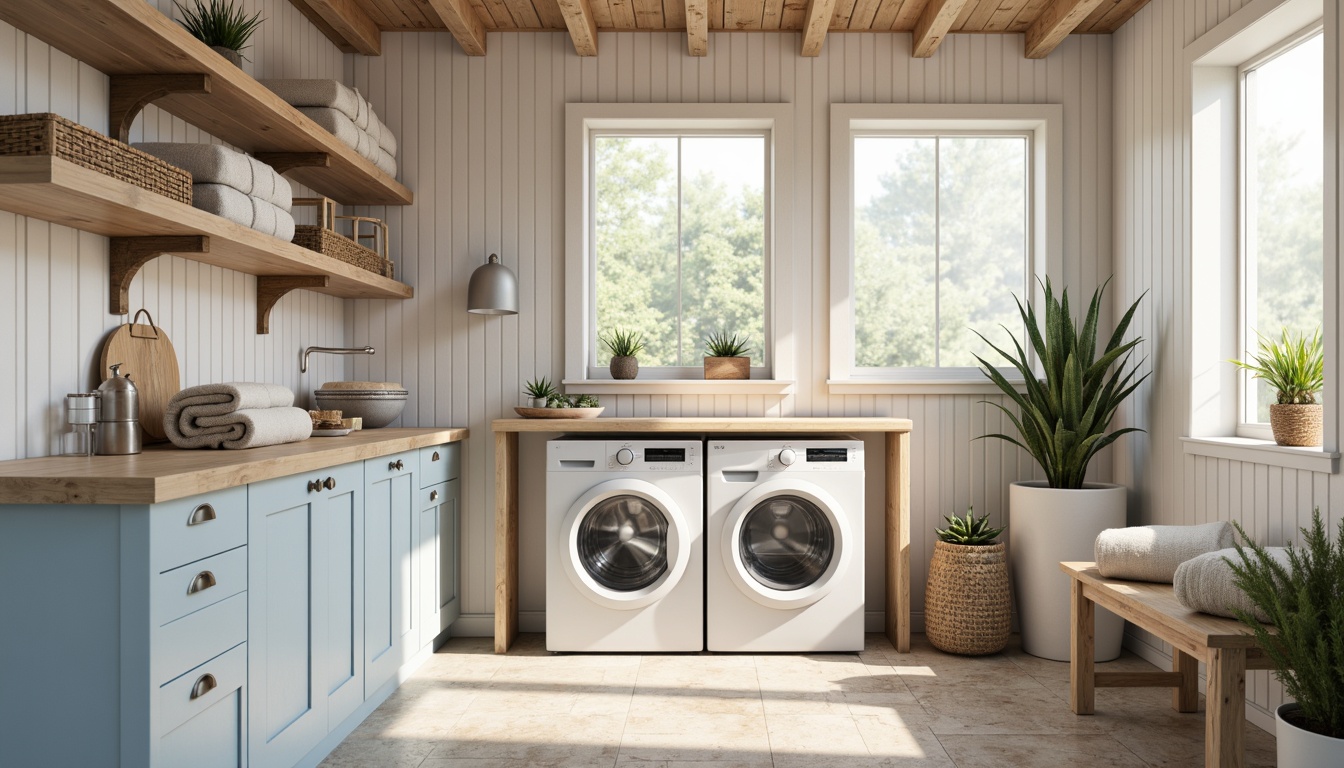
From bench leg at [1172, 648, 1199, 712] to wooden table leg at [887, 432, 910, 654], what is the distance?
93 centimetres

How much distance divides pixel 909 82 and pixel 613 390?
181cm

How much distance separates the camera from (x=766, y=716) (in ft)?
9.22

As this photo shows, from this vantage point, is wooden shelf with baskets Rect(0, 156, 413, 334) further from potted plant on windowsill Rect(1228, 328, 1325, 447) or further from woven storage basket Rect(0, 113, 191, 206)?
potted plant on windowsill Rect(1228, 328, 1325, 447)

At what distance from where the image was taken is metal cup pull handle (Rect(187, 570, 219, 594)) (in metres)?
1.77

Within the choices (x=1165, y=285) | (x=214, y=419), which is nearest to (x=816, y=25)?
(x=1165, y=285)

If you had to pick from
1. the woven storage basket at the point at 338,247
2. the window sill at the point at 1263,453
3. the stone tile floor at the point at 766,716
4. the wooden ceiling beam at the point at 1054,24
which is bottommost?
the stone tile floor at the point at 766,716

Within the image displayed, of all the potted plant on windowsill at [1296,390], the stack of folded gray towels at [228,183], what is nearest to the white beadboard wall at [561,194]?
the potted plant on windowsill at [1296,390]

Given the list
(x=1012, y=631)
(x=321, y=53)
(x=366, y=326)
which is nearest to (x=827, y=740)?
(x=1012, y=631)

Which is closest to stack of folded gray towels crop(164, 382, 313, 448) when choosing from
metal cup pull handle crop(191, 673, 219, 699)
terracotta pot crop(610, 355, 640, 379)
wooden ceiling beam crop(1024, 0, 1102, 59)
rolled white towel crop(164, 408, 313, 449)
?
rolled white towel crop(164, 408, 313, 449)

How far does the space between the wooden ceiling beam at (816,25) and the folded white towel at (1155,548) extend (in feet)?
6.98

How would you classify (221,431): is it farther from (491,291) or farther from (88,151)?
(491,291)

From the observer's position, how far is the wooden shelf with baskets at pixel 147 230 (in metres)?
1.72

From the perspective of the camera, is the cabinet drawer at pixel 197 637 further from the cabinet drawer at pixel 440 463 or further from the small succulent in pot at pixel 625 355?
the small succulent in pot at pixel 625 355

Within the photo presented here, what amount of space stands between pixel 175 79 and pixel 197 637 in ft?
4.66
